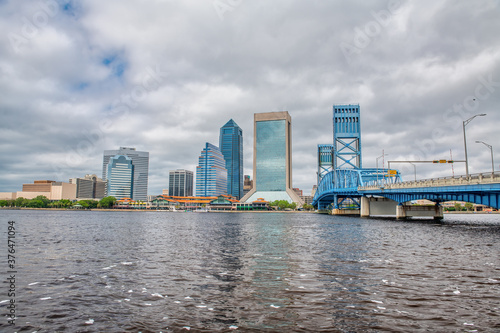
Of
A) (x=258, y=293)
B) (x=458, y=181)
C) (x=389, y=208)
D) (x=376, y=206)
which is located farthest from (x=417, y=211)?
(x=258, y=293)

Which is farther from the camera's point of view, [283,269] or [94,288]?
[283,269]

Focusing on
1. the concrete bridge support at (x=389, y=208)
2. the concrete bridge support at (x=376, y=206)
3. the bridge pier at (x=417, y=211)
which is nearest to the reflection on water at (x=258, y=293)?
the bridge pier at (x=417, y=211)

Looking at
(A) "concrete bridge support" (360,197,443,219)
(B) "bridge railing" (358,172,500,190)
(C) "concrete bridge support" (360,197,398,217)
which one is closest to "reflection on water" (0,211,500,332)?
(B) "bridge railing" (358,172,500,190)

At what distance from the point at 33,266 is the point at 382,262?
26592 mm

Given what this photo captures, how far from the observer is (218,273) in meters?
22.5

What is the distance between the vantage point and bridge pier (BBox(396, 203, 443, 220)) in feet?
380

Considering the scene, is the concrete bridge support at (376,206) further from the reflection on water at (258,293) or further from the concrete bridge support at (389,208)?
the reflection on water at (258,293)

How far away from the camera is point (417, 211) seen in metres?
118

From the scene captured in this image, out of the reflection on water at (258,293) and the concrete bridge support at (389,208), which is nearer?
the reflection on water at (258,293)

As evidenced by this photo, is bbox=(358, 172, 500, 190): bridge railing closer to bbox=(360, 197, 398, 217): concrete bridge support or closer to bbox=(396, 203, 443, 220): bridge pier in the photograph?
bbox=(396, 203, 443, 220): bridge pier

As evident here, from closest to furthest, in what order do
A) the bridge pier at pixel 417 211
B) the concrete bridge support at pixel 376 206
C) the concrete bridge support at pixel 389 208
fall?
the bridge pier at pixel 417 211 → the concrete bridge support at pixel 389 208 → the concrete bridge support at pixel 376 206

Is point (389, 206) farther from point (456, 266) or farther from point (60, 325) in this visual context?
point (60, 325)

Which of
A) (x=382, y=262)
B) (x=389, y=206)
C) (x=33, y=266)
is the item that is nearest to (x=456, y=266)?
(x=382, y=262)

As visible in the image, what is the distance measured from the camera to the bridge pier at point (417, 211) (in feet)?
380
